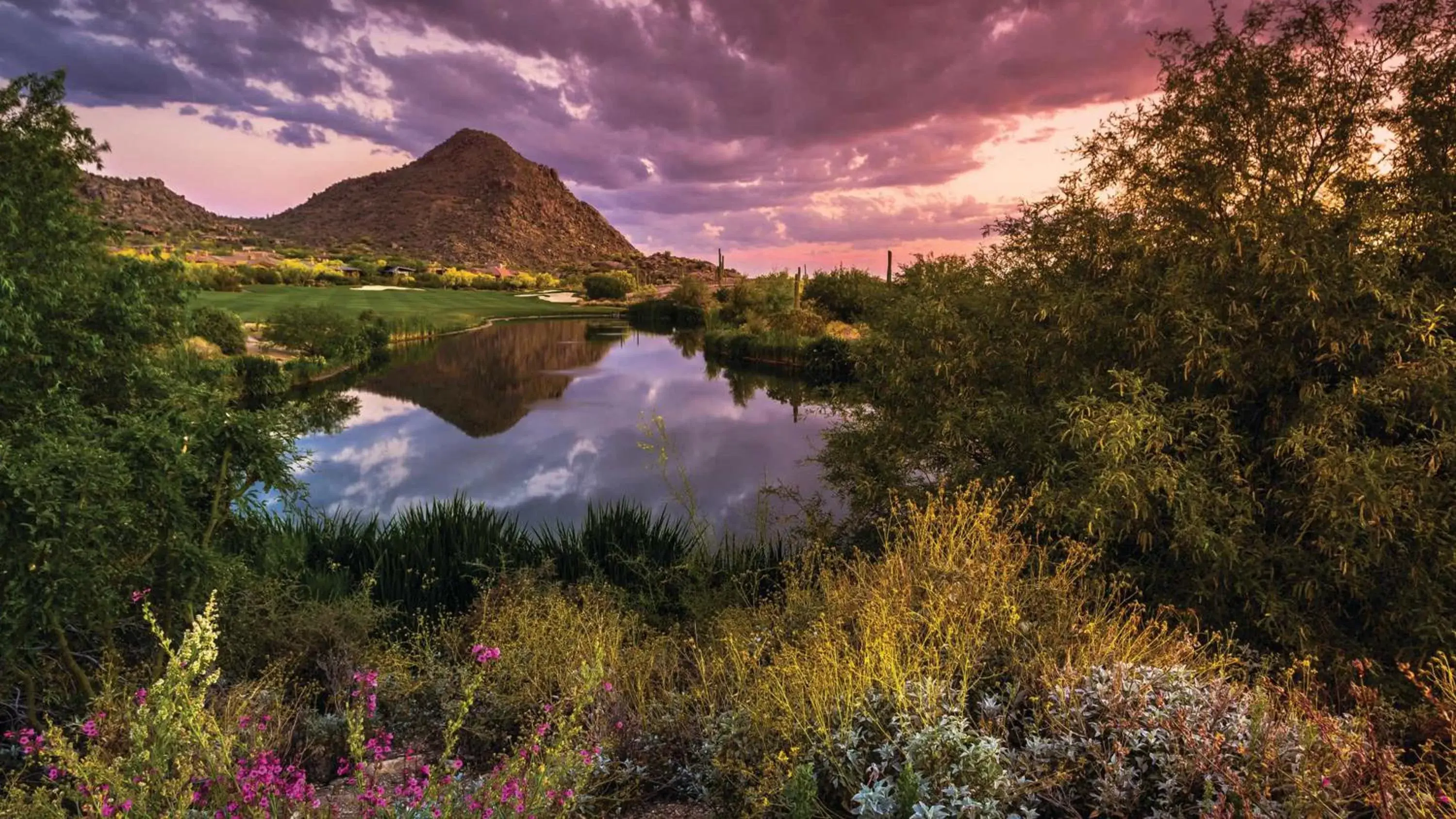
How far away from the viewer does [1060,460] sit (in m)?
7.32

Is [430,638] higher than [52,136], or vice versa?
[52,136]

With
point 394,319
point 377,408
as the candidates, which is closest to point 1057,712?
point 377,408

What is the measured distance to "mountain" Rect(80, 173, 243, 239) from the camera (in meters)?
73.2

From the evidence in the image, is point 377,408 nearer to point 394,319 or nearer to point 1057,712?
point 394,319

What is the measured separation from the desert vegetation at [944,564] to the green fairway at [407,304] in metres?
22.3

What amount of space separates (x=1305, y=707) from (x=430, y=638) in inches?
259

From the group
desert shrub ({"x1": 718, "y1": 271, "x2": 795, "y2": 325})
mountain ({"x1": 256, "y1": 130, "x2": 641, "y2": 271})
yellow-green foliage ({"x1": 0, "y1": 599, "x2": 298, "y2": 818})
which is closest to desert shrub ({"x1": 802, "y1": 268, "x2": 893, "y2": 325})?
desert shrub ({"x1": 718, "y1": 271, "x2": 795, "y2": 325})

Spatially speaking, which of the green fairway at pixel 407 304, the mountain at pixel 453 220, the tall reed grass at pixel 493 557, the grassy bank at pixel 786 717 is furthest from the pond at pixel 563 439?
the mountain at pixel 453 220

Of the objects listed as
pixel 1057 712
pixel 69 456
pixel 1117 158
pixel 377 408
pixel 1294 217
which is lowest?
pixel 377 408

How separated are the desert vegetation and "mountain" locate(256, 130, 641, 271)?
103 meters

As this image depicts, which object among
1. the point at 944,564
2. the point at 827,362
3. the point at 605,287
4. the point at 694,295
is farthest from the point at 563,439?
the point at 605,287

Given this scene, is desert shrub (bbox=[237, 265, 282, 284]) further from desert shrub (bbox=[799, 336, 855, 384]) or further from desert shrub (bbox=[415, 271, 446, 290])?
desert shrub (bbox=[799, 336, 855, 384])

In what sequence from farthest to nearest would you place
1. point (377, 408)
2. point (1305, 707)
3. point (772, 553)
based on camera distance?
point (377, 408) < point (772, 553) < point (1305, 707)

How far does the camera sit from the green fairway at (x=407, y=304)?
116 feet
